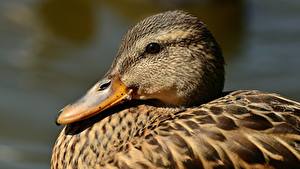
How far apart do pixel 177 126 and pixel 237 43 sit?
5.07 metres

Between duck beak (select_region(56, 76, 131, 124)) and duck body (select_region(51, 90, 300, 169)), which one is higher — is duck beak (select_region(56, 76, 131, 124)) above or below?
above

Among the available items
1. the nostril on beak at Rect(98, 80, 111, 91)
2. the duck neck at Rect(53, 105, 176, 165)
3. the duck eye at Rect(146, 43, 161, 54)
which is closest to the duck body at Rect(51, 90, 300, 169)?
the duck neck at Rect(53, 105, 176, 165)

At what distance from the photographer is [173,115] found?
482cm

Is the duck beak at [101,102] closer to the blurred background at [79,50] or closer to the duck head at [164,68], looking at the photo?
the duck head at [164,68]

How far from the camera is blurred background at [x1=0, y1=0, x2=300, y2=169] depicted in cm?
768

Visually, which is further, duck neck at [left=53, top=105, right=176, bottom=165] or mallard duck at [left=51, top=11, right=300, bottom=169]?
duck neck at [left=53, top=105, right=176, bottom=165]

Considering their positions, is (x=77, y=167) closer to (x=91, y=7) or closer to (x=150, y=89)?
(x=150, y=89)

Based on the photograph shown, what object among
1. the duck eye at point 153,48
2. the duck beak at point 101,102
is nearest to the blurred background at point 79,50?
the duck beak at point 101,102

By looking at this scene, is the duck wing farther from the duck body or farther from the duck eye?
the duck eye

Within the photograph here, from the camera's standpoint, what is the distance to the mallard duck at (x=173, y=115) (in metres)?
4.53

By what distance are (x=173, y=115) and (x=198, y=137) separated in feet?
0.91

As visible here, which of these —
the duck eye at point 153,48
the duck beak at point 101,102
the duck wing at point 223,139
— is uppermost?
the duck eye at point 153,48

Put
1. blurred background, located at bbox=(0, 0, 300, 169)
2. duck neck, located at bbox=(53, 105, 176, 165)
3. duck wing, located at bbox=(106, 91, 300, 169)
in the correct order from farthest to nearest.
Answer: blurred background, located at bbox=(0, 0, 300, 169) → duck neck, located at bbox=(53, 105, 176, 165) → duck wing, located at bbox=(106, 91, 300, 169)

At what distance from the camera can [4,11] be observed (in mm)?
9875
